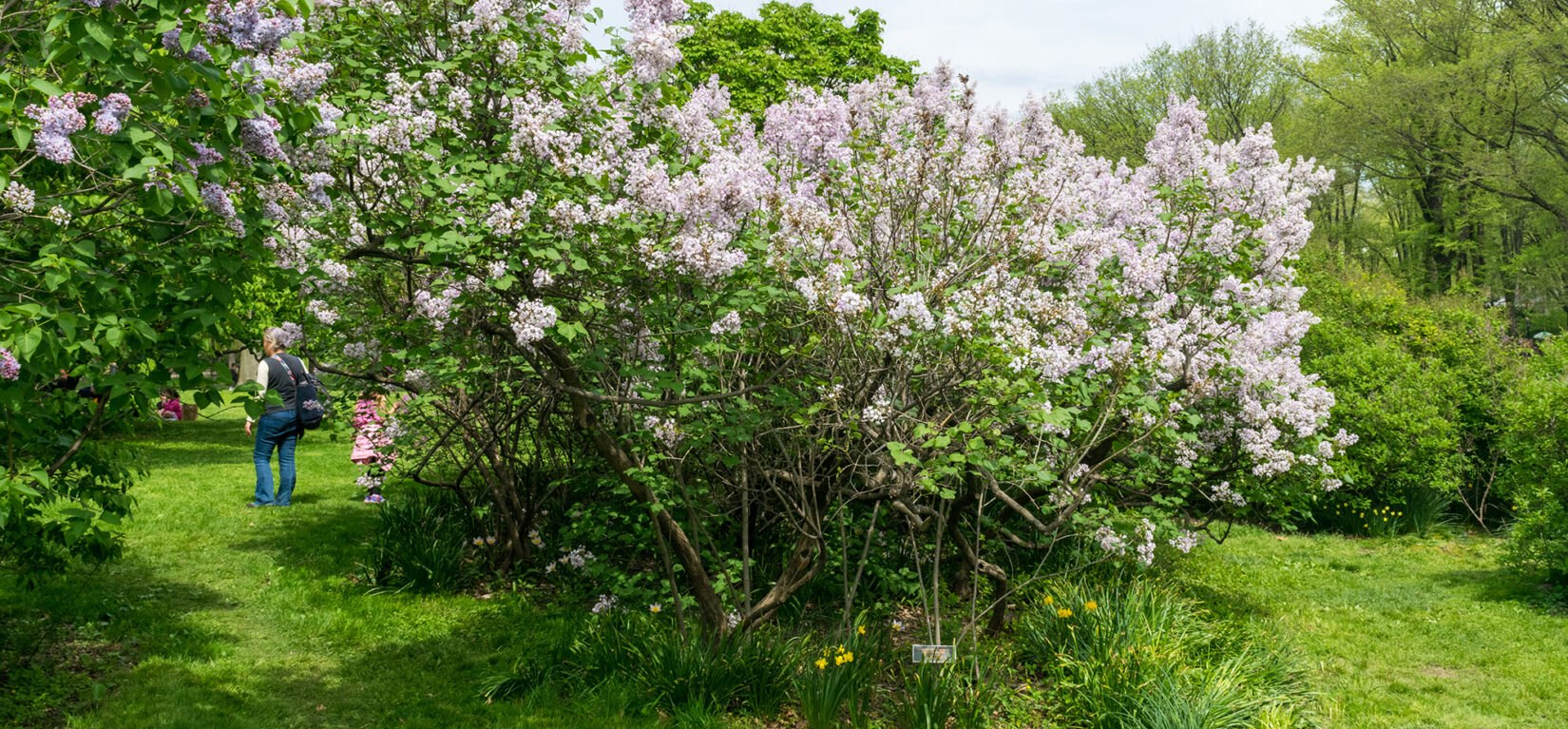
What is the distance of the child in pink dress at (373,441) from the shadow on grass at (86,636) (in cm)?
145

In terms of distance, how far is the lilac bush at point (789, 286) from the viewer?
13.8 feet

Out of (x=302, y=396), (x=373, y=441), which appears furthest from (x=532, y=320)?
(x=302, y=396)

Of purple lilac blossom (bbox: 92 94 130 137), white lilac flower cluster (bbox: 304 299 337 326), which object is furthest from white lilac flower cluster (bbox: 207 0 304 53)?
white lilac flower cluster (bbox: 304 299 337 326)

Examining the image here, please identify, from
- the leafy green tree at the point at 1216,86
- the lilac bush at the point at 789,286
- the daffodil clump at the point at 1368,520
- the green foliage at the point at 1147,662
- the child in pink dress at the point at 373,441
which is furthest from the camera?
the leafy green tree at the point at 1216,86

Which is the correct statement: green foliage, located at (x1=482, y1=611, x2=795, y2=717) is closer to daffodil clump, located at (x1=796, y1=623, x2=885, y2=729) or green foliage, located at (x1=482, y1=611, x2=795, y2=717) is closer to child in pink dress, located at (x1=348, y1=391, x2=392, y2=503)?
daffodil clump, located at (x1=796, y1=623, x2=885, y2=729)

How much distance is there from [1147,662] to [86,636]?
20.0ft

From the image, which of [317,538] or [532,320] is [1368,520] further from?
[317,538]

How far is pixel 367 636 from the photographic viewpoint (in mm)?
6332

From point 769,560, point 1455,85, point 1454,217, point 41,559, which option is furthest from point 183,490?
point 1454,217

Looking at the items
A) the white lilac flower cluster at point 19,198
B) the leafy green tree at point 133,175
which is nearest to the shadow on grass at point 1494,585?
the leafy green tree at point 133,175

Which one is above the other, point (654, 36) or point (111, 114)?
point (654, 36)

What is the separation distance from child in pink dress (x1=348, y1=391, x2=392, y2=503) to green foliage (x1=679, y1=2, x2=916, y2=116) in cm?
1481

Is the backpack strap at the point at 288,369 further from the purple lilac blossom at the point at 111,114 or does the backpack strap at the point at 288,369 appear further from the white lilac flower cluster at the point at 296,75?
the purple lilac blossom at the point at 111,114

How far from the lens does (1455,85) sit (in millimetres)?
22297
